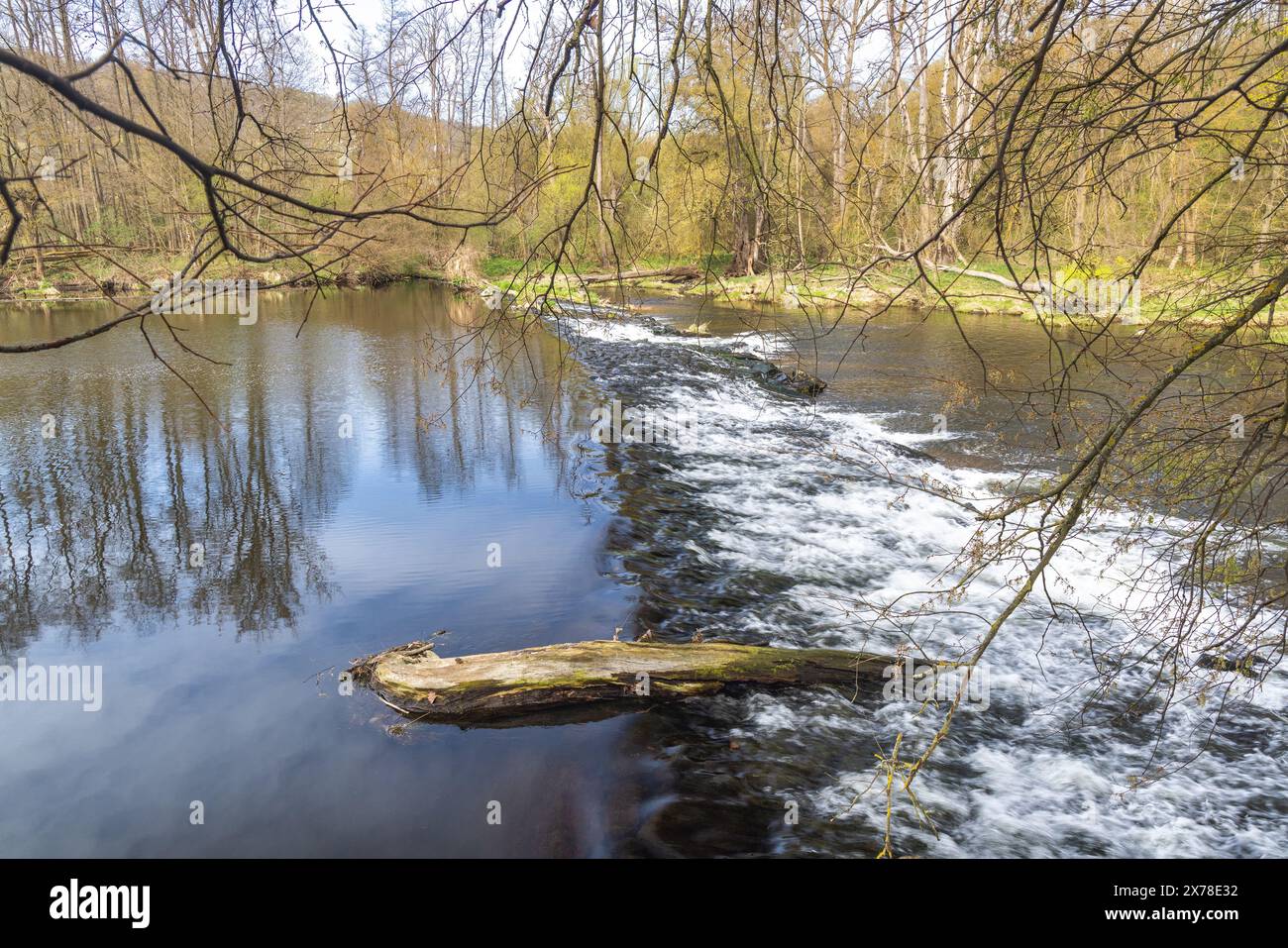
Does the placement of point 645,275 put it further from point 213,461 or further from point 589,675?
point 213,461

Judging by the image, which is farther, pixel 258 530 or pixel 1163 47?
pixel 258 530

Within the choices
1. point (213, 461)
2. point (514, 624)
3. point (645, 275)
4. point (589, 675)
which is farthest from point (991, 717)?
point (213, 461)

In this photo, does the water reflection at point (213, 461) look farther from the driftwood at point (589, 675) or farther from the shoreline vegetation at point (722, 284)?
the driftwood at point (589, 675)

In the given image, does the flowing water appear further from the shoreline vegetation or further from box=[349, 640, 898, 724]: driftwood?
the shoreline vegetation

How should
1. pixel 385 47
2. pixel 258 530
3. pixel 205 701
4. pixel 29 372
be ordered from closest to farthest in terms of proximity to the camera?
pixel 385 47
pixel 205 701
pixel 258 530
pixel 29 372

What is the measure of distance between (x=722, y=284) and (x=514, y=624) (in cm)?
420

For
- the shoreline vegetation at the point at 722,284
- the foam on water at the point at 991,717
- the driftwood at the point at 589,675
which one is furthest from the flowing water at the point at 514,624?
the shoreline vegetation at the point at 722,284

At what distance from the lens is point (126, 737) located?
16.4ft

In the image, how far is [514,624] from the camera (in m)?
6.11

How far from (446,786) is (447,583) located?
2.63 m
